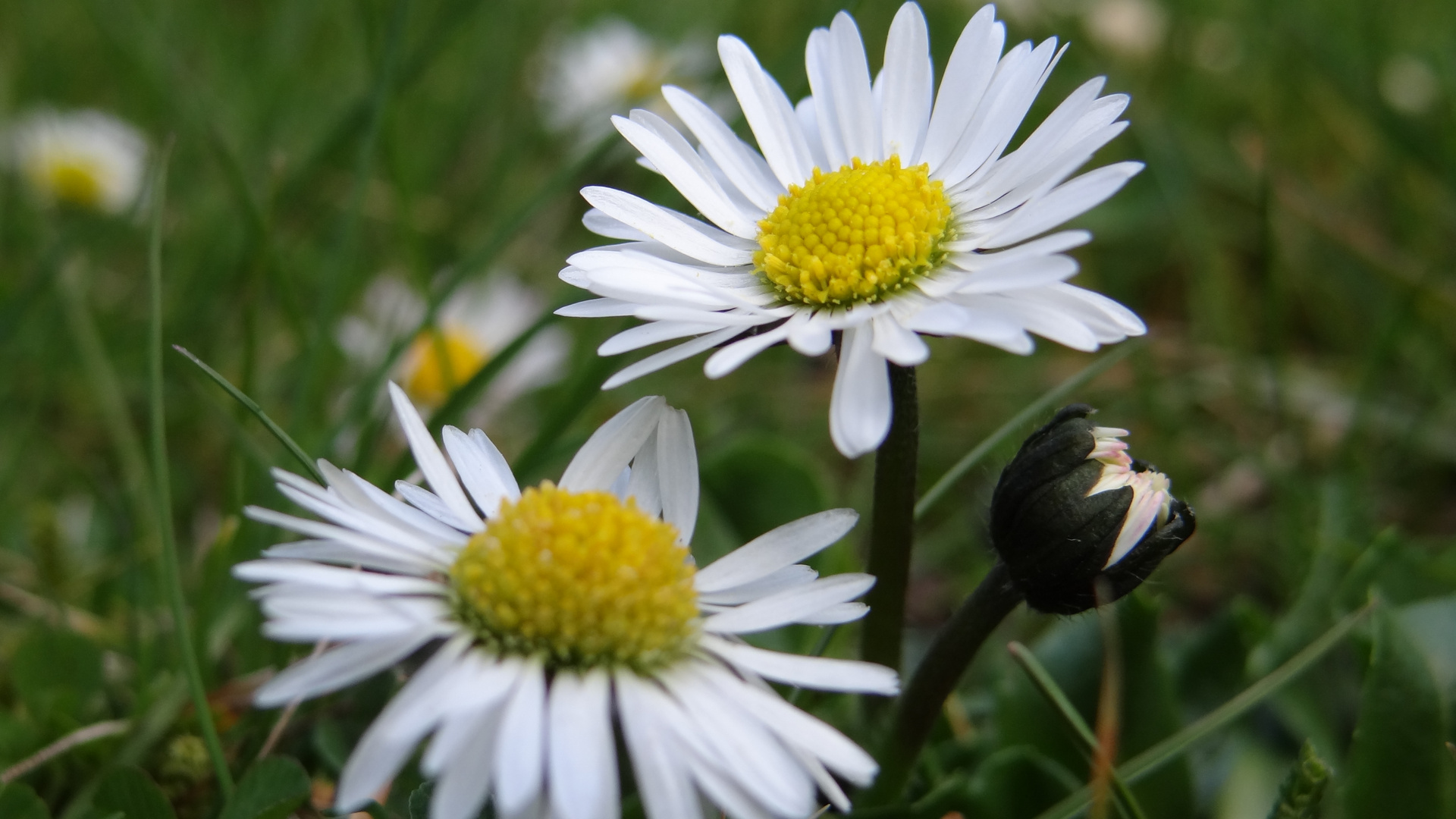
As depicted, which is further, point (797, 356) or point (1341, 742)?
→ point (797, 356)

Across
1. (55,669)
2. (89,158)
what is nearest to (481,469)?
(55,669)

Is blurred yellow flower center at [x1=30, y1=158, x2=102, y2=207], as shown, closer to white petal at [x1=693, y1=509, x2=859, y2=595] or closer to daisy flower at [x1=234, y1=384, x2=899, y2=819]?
daisy flower at [x1=234, y1=384, x2=899, y2=819]

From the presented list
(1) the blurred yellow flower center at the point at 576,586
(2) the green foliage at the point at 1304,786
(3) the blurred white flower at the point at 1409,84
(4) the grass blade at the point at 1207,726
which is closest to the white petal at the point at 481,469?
(1) the blurred yellow flower center at the point at 576,586

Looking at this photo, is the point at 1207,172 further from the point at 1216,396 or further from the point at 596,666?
the point at 596,666

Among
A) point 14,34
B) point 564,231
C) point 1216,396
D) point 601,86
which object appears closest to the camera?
point 1216,396

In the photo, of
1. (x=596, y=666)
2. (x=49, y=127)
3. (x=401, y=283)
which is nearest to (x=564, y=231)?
(x=401, y=283)

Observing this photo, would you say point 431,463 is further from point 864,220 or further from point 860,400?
point 864,220

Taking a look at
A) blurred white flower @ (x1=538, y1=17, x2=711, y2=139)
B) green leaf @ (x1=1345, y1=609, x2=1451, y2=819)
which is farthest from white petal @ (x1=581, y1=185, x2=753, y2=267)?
blurred white flower @ (x1=538, y1=17, x2=711, y2=139)
